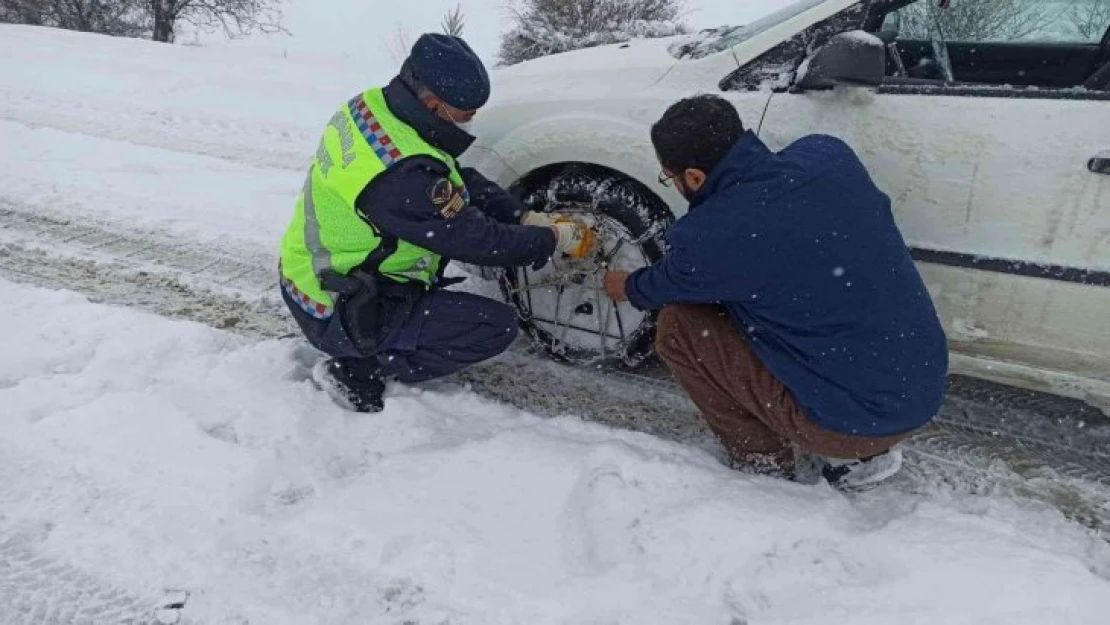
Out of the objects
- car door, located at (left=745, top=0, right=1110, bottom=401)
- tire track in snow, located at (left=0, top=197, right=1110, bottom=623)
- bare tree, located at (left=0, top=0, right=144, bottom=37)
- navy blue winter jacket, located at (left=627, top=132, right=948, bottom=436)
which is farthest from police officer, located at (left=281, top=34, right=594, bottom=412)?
bare tree, located at (left=0, top=0, right=144, bottom=37)

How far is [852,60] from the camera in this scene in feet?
7.57

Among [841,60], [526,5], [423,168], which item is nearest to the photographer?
[841,60]

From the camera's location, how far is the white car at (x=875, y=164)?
7.68 feet

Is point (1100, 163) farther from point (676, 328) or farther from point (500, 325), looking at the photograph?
point (500, 325)

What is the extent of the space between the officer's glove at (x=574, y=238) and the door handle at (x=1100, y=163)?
1.49 m

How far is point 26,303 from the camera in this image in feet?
10.7

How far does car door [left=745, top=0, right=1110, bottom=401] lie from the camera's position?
7.60 feet

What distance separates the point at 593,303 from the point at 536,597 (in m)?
1.30

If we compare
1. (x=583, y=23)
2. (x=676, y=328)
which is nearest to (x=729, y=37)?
(x=676, y=328)

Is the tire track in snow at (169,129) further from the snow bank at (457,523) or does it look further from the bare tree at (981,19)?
the bare tree at (981,19)

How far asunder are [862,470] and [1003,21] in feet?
6.84

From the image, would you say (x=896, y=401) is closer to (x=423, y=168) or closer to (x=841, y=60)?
(x=841, y=60)

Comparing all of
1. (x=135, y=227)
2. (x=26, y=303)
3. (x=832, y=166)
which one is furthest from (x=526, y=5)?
(x=832, y=166)

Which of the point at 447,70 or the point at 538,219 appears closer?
the point at 447,70
